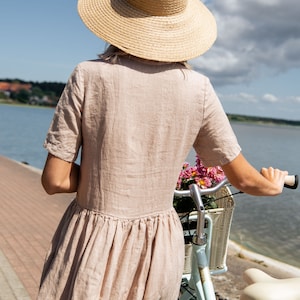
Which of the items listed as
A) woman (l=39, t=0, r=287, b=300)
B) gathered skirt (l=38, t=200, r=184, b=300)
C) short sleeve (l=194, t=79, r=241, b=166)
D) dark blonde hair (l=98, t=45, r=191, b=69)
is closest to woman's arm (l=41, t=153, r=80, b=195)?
woman (l=39, t=0, r=287, b=300)

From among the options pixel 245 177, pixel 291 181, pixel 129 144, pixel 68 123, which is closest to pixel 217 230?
pixel 291 181

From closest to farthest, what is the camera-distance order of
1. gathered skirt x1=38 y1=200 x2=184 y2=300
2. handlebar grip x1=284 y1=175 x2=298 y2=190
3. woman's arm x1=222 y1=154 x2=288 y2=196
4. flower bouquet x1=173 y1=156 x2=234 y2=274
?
gathered skirt x1=38 y1=200 x2=184 y2=300
woman's arm x1=222 y1=154 x2=288 y2=196
handlebar grip x1=284 y1=175 x2=298 y2=190
flower bouquet x1=173 y1=156 x2=234 y2=274

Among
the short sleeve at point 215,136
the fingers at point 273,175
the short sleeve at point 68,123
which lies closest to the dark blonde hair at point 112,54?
the short sleeve at point 68,123

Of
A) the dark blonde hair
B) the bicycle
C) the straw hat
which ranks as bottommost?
the bicycle

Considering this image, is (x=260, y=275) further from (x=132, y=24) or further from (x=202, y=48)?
(x=132, y=24)

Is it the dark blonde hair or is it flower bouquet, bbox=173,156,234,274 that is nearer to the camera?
the dark blonde hair

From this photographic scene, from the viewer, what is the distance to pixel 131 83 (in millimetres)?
1654

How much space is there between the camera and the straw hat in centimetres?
167

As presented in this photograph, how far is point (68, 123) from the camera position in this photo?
1.67 metres

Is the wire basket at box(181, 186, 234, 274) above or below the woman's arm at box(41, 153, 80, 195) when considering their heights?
below

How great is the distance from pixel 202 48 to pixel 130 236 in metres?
0.72

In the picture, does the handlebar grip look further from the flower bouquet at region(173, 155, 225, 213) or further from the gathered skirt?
the flower bouquet at region(173, 155, 225, 213)

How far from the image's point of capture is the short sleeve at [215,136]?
1.79 m

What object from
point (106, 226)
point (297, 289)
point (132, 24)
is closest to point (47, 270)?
point (106, 226)
